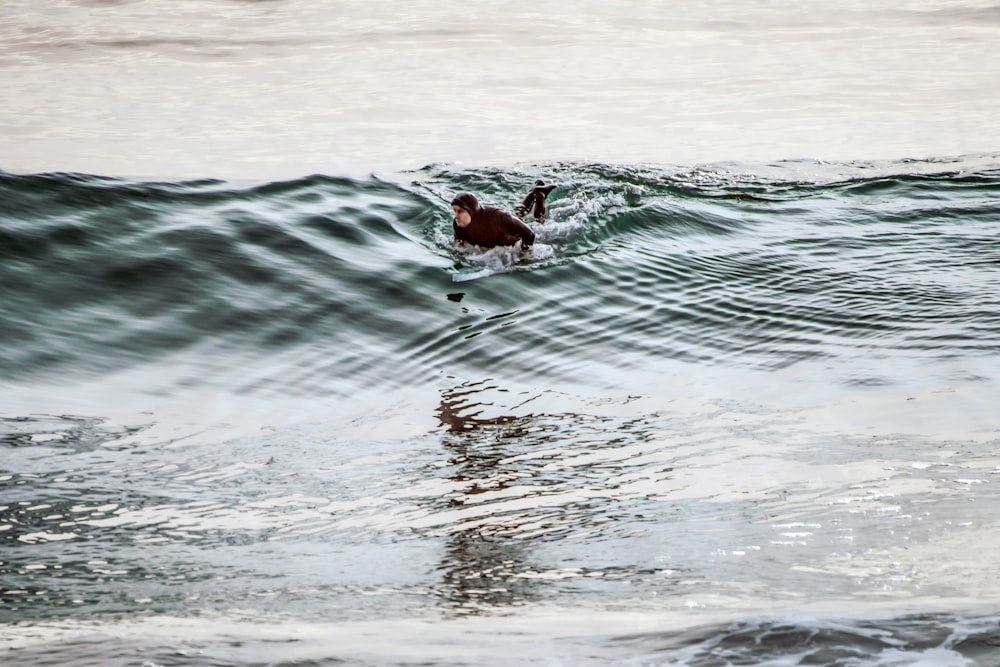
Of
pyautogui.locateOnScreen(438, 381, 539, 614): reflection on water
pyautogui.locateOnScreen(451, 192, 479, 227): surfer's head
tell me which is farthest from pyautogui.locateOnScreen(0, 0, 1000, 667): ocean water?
pyautogui.locateOnScreen(451, 192, 479, 227): surfer's head

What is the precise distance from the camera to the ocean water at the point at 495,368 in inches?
167

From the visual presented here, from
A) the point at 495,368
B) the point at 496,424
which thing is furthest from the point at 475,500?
the point at 495,368

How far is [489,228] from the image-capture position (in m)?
11.0

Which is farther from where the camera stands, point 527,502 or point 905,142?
point 905,142

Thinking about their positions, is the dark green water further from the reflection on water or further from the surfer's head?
the surfer's head

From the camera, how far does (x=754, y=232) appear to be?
12.4m

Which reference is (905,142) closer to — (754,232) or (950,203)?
(950,203)

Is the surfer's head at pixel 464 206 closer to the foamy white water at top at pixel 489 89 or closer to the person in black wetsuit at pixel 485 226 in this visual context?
the person in black wetsuit at pixel 485 226

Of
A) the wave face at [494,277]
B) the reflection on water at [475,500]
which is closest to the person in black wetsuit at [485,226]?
the wave face at [494,277]

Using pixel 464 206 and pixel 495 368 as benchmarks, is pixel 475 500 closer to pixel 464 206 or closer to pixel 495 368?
pixel 495 368

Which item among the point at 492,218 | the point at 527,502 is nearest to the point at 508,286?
the point at 492,218

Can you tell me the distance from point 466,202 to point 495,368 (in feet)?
9.50

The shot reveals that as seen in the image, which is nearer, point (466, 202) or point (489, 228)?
point (466, 202)

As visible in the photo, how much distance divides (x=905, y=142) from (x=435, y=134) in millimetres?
6712
